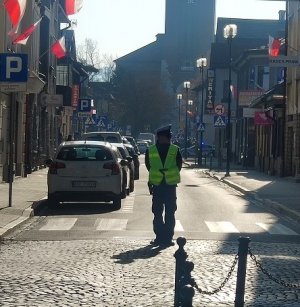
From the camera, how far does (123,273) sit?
10422mm

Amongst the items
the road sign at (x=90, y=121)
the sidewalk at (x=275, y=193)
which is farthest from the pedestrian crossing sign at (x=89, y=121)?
the sidewalk at (x=275, y=193)

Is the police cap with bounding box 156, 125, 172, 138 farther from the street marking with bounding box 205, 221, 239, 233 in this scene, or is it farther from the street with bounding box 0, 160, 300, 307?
the street marking with bounding box 205, 221, 239, 233

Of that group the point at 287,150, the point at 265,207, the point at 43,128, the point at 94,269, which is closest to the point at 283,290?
the point at 94,269

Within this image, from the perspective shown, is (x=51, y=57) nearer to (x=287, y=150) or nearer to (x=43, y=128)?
(x=43, y=128)

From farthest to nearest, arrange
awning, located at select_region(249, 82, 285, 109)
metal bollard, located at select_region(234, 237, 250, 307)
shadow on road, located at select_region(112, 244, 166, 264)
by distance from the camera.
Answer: awning, located at select_region(249, 82, 285, 109), shadow on road, located at select_region(112, 244, 166, 264), metal bollard, located at select_region(234, 237, 250, 307)

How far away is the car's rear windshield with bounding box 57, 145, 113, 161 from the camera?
67.4ft

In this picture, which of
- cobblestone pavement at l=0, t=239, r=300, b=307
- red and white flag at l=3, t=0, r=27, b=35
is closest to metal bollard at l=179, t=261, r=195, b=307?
cobblestone pavement at l=0, t=239, r=300, b=307

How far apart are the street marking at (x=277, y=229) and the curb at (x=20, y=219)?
4509mm

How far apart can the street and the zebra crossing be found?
0.02m

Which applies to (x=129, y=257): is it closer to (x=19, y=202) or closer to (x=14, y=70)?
(x=14, y=70)

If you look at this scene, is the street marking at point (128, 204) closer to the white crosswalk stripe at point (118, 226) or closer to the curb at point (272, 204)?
the white crosswalk stripe at point (118, 226)

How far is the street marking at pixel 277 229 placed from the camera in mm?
16047

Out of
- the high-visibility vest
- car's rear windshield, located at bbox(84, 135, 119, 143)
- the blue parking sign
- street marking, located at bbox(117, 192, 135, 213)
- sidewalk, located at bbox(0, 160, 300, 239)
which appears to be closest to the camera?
the high-visibility vest

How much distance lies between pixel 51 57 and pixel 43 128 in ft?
13.7
